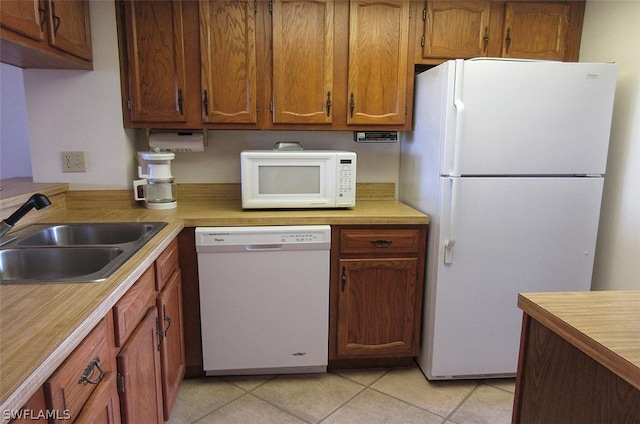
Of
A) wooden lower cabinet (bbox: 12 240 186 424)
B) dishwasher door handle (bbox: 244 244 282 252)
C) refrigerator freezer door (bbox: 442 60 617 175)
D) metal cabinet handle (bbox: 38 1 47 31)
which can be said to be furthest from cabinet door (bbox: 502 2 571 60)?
metal cabinet handle (bbox: 38 1 47 31)

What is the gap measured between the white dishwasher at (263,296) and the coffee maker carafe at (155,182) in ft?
1.35

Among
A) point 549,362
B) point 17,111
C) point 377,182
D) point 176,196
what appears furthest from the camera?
point 377,182

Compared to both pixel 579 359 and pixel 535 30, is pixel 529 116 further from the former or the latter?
pixel 579 359

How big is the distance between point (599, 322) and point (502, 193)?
110cm

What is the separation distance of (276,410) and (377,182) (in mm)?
1465

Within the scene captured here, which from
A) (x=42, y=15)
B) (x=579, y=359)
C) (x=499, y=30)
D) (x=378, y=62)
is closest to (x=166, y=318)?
(x=42, y=15)

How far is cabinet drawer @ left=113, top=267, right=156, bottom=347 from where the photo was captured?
110cm

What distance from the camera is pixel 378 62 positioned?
2.17 metres

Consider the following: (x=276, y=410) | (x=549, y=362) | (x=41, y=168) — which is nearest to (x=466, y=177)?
(x=549, y=362)

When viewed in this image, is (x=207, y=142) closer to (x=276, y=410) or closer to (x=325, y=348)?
(x=325, y=348)

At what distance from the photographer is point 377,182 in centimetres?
259

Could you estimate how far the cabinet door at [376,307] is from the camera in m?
2.04

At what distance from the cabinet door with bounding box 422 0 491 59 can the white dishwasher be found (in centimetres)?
119

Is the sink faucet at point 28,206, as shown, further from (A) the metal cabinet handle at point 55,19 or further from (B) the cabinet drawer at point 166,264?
(A) the metal cabinet handle at point 55,19
